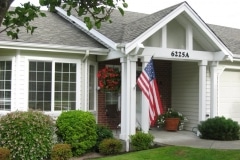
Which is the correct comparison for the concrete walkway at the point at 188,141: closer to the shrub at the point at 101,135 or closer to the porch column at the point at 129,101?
the porch column at the point at 129,101

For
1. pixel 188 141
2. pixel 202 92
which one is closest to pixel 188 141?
pixel 188 141

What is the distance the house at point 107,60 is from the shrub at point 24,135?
4.62 feet

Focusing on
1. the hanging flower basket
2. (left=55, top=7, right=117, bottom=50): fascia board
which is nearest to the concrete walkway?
the hanging flower basket

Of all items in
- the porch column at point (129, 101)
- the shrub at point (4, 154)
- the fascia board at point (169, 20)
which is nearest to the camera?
the shrub at point (4, 154)

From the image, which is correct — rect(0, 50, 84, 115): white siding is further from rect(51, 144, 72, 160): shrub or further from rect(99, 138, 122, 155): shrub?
rect(99, 138, 122, 155): shrub

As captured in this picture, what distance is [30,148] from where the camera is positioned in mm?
9602

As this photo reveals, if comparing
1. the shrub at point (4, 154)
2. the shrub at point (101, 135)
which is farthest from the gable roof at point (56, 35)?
the shrub at point (4, 154)

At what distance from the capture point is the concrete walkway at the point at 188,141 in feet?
36.4

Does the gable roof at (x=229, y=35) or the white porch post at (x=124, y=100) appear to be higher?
the gable roof at (x=229, y=35)

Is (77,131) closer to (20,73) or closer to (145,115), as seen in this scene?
(145,115)

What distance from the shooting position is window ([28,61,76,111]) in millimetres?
11445

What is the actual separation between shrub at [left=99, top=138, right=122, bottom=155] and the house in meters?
0.65

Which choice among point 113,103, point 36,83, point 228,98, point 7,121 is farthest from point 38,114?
point 228,98

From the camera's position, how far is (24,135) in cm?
956
